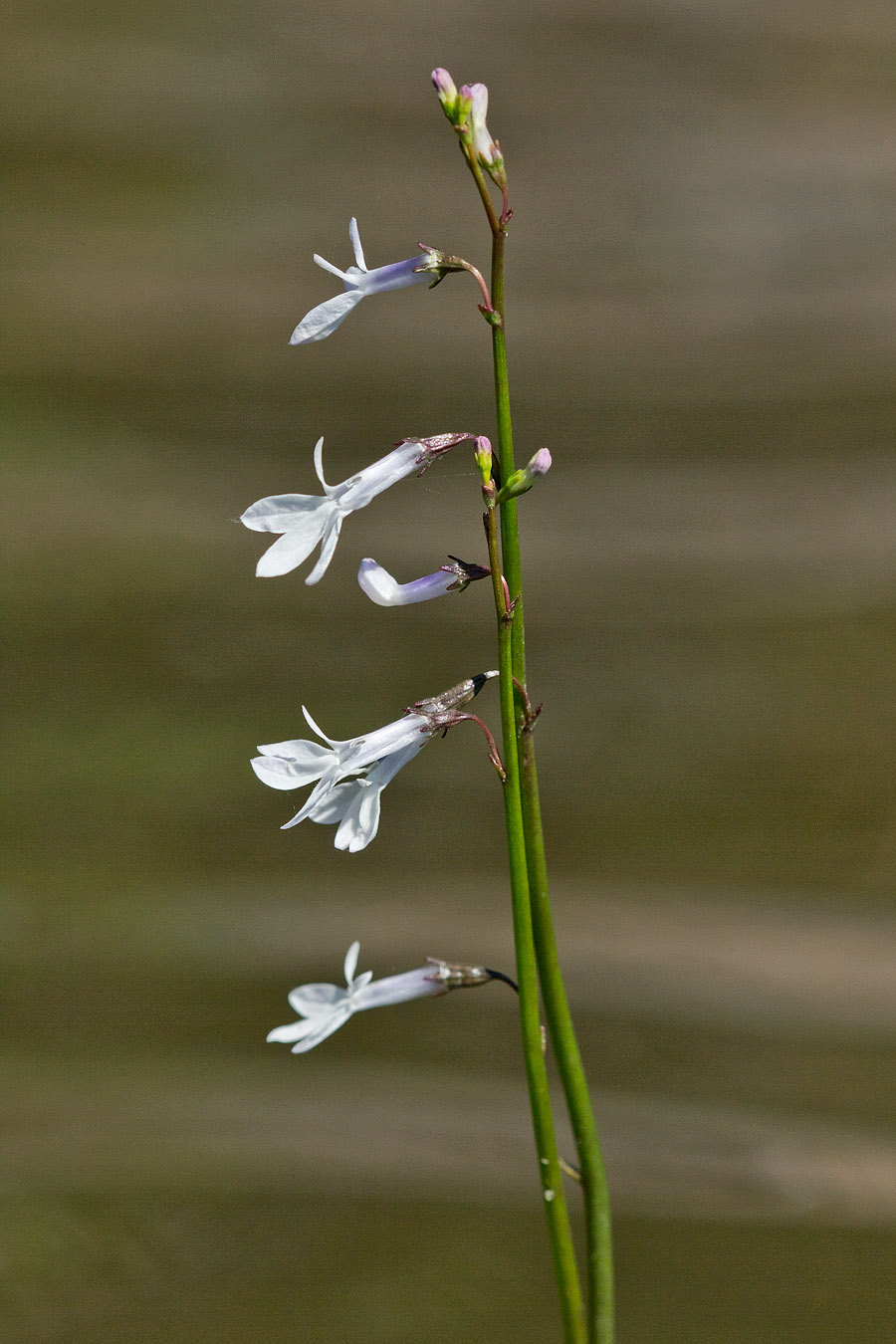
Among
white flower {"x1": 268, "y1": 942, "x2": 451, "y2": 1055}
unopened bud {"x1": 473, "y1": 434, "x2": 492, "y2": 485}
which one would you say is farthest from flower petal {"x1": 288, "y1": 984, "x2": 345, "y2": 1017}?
unopened bud {"x1": 473, "y1": 434, "x2": 492, "y2": 485}

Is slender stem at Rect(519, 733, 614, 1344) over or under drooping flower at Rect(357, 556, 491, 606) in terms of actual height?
under

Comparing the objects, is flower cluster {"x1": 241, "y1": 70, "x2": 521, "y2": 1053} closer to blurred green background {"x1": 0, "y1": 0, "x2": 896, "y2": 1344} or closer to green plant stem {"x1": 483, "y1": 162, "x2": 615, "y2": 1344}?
green plant stem {"x1": 483, "y1": 162, "x2": 615, "y2": 1344}

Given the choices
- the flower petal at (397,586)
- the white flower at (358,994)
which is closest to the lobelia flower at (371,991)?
the white flower at (358,994)

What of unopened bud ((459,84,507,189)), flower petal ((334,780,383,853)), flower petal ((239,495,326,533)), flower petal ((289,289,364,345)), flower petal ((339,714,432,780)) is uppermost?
unopened bud ((459,84,507,189))

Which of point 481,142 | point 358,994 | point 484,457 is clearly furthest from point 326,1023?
point 481,142

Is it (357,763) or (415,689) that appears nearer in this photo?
(357,763)

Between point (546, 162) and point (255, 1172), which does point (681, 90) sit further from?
point (255, 1172)

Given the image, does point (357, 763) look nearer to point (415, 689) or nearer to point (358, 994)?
point (358, 994)
